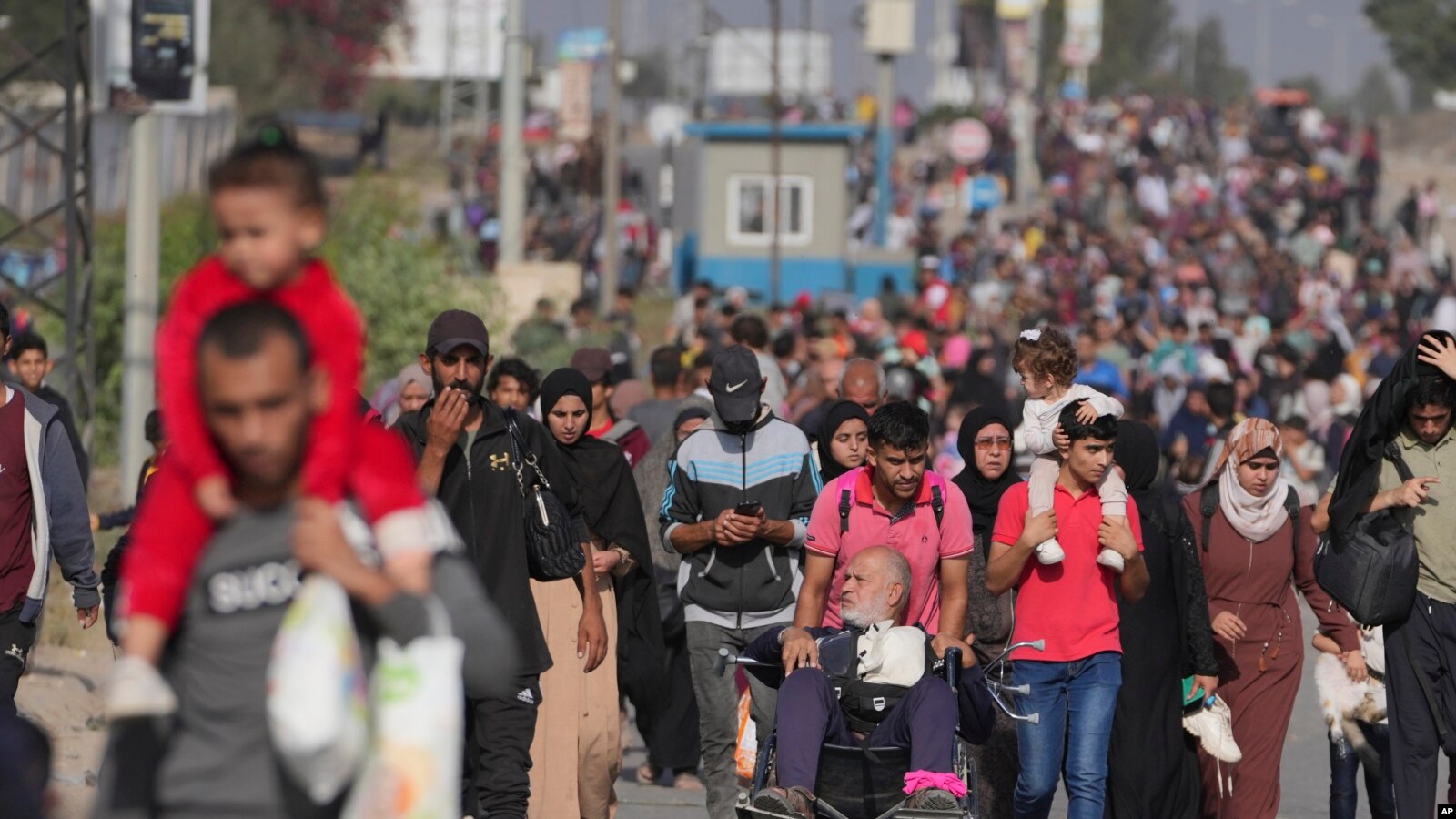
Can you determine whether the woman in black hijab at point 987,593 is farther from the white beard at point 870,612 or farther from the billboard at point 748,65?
the billboard at point 748,65

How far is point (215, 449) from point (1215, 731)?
519 cm

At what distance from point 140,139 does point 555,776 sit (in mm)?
8832

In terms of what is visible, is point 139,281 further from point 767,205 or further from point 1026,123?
point 1026,123

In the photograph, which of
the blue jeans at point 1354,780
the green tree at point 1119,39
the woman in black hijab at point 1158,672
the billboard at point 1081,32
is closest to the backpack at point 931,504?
the woman in black hijab at point 1158,672

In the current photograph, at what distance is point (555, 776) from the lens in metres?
7.87

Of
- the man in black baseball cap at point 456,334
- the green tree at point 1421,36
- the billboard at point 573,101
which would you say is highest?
the green tree at point 1421,36

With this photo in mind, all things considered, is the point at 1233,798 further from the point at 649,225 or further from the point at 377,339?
the point at 649,225

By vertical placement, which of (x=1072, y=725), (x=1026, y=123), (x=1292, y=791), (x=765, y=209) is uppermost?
(x=1026, y=123)

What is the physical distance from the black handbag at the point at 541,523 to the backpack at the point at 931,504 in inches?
38.3

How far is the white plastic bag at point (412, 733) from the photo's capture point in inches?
136

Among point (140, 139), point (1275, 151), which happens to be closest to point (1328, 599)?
point (140, 139)

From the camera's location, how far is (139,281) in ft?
50.4

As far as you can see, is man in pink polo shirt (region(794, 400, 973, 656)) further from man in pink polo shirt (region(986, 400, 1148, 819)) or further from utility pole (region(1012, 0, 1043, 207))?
utility pole (region(1012, 0, 1043, 207))

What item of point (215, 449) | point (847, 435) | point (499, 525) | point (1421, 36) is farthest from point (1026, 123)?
point (1421, 36)
